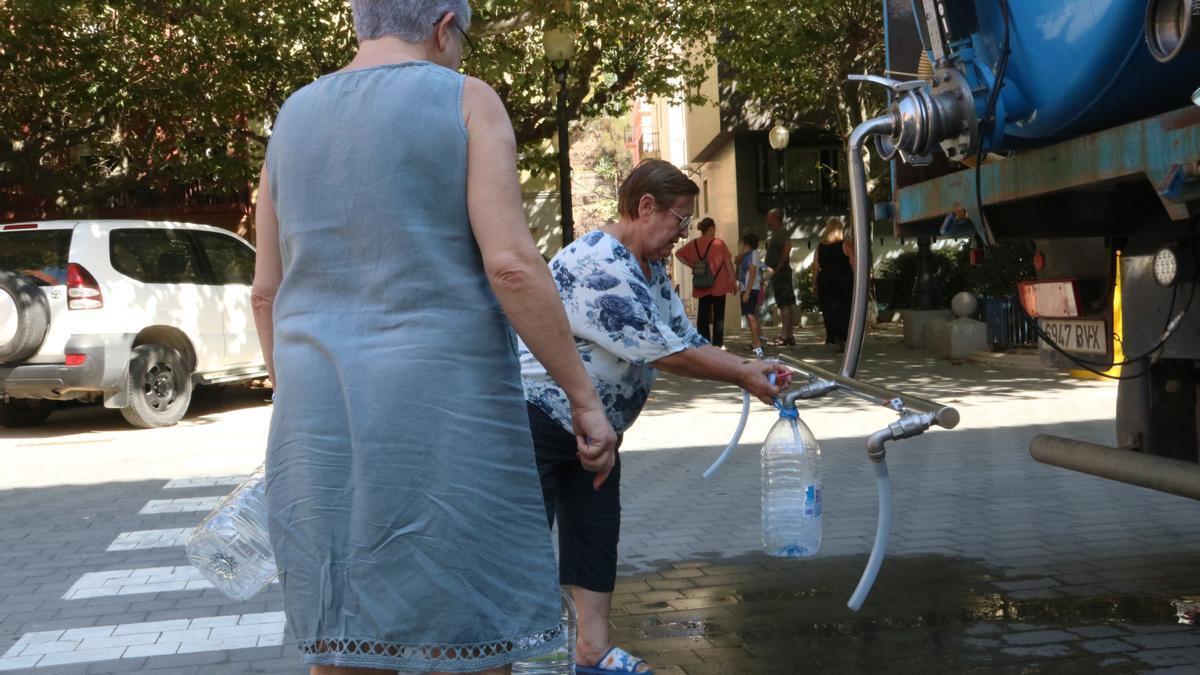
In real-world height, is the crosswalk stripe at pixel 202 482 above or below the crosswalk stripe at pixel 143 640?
above

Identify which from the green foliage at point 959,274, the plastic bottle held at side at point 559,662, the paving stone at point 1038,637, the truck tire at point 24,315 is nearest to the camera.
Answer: the plastic bottle held at side at point 559,662

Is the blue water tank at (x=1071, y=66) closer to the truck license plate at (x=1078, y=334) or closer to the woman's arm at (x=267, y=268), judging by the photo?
the truck license plate at (x=1078, y=334)

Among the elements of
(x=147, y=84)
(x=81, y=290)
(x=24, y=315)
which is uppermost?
(x=147, y=84)

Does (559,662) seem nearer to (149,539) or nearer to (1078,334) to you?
(1078,334)

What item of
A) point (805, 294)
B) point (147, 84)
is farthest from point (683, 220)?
point (805, 294)

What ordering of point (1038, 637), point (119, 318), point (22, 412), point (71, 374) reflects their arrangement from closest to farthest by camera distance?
point (1038, 637)
point (71, 374)
point (119, 318)
point (22, 412)

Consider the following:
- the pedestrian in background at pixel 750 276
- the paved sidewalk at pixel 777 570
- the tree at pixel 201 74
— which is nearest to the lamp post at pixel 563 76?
the tree at pixel 201 74

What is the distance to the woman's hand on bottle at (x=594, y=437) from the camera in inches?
111

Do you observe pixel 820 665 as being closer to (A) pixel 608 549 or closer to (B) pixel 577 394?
(A) pixel 608 549

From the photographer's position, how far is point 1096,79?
13.5 ft

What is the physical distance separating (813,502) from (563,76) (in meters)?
13.2

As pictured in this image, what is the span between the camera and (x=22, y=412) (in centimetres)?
1388

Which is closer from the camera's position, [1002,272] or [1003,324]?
[1003,324]

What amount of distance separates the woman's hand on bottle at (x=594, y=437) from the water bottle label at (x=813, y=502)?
2.53 metres
